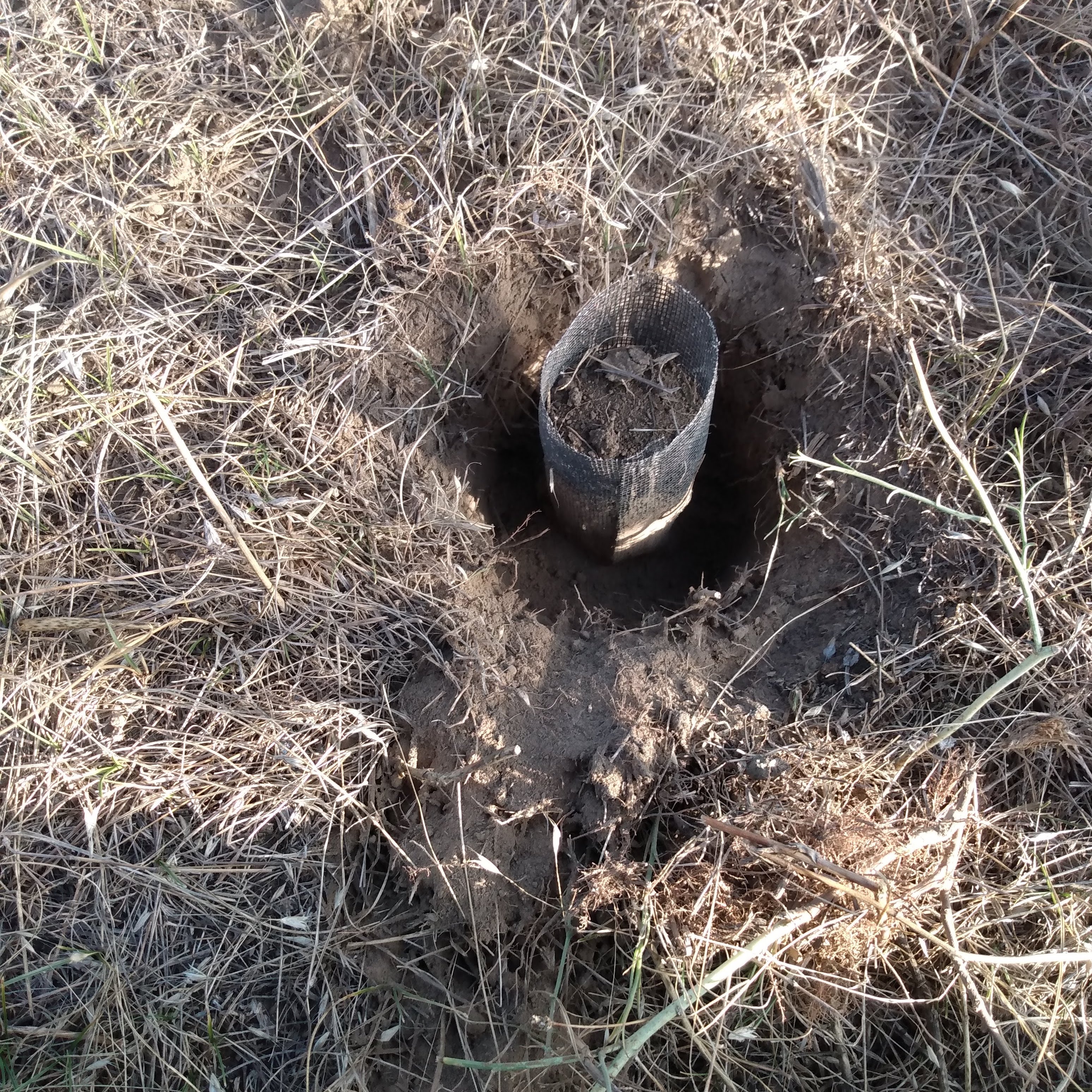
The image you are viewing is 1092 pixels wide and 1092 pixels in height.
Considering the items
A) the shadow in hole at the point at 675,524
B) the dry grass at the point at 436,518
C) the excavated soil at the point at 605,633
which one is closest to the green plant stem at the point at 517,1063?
the dry grass at the point at 436,518

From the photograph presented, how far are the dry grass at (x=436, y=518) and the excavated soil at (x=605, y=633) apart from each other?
6cm

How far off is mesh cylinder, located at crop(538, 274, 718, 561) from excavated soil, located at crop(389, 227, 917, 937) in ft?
0.62

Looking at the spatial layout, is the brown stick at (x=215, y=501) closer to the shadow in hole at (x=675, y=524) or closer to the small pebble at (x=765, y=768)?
the shadow in hole at (x=675, y=524)

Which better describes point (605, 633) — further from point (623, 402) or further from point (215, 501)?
point (215, 501)

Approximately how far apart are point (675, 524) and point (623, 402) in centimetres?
60

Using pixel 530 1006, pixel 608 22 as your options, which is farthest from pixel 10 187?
pixel 530 1006

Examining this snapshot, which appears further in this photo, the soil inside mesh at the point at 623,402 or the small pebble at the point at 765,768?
the soil inside mesh at the point at 623,402

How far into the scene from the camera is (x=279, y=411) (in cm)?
195

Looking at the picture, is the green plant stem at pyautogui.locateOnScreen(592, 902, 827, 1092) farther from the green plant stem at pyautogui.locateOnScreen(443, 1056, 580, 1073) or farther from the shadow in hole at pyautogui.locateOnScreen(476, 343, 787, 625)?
the shadow in hole at pyautogui.locateOnScreen(476, 343, 787, 625)

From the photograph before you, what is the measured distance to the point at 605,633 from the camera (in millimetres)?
2012

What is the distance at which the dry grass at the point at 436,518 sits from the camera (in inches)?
62.4

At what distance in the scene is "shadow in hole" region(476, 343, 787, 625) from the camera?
2.36 m

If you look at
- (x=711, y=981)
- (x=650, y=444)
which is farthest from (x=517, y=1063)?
(x=650, y=444)

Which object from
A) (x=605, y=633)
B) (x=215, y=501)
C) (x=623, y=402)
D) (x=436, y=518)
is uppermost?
(x=215, y=501)
